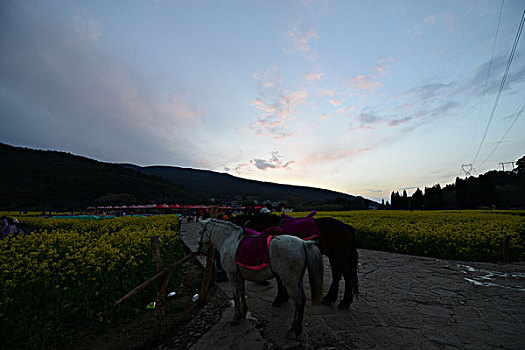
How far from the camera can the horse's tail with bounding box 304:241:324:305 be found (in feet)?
11.8

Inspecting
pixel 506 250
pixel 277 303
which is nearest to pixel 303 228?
pixel 277 303

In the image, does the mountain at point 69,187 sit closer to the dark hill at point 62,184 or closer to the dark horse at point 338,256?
the dark hill at point 62,184

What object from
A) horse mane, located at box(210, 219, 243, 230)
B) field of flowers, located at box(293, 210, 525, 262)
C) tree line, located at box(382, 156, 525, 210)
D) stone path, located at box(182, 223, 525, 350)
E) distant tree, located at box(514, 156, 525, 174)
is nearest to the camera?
stone path, located at box(182, 223, 525, 350)

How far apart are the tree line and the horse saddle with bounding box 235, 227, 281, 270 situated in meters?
50.4

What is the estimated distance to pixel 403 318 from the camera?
404 centimetres

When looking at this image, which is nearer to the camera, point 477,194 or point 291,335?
point 291,335

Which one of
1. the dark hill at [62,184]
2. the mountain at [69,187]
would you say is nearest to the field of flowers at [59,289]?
the mountain at [69,187]

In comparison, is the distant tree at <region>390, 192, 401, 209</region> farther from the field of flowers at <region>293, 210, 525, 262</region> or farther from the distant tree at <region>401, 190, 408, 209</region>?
the field of flowers at <region>293, 210, 525, 262</region>

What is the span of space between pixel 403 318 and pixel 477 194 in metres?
55.6

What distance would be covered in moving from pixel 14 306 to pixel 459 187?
6473 centimetres

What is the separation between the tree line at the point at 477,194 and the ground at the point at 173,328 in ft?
166

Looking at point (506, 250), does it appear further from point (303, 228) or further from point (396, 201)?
point (396, 201)

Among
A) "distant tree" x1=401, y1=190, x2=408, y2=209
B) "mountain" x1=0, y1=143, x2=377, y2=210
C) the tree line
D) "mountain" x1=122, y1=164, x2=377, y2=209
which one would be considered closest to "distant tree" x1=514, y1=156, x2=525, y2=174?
the tree line

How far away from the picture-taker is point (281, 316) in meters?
4.25
